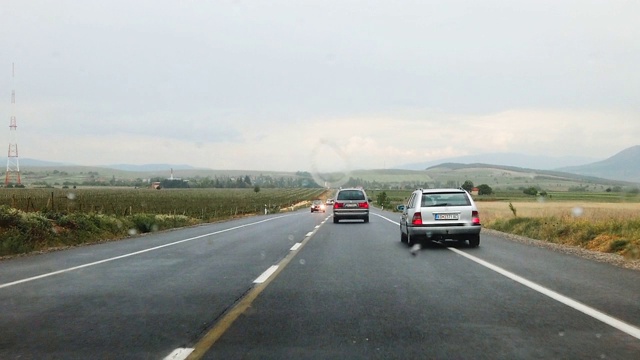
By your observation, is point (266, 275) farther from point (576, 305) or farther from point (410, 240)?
point (410, 240)

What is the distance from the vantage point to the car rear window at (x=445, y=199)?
1786 centimetres

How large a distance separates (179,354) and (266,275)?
5702mm

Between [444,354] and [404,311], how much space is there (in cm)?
213

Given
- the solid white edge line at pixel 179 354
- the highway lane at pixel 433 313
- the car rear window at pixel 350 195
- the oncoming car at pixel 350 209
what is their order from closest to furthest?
the solid white edge line at pixel 179 354
the highway lane at pixel 433 313
the oncoming car at pixel 350 209
the car rear window at pixel 350 195

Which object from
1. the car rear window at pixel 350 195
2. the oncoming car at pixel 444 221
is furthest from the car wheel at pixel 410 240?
the car rear window at pixel 350 195

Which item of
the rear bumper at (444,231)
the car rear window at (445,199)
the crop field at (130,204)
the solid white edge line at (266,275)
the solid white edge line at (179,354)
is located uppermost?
the car rear window at (445,199)

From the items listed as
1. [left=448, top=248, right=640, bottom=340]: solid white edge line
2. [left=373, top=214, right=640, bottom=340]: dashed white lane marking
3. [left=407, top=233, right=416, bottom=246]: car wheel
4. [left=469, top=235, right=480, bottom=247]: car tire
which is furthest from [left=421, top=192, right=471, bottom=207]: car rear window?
[left=448, top=248, right=640, bottom=340]: solid white edge line

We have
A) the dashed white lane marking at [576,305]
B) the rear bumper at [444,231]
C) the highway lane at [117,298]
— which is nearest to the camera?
the highway lane at [117,298]

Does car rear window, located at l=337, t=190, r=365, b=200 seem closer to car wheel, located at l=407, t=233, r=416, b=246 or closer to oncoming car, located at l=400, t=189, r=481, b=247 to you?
car wheel, located at l=407, t=233, r=416, b=246

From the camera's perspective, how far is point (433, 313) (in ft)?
25.6

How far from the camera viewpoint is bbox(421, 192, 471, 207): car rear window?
17859mm

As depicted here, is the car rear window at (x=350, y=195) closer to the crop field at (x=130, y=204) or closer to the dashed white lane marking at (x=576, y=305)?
the crop field at (x=130, y=204)

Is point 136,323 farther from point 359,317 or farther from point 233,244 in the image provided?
point 233,244

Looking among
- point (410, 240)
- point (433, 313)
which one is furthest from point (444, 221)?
point (433, 313)
